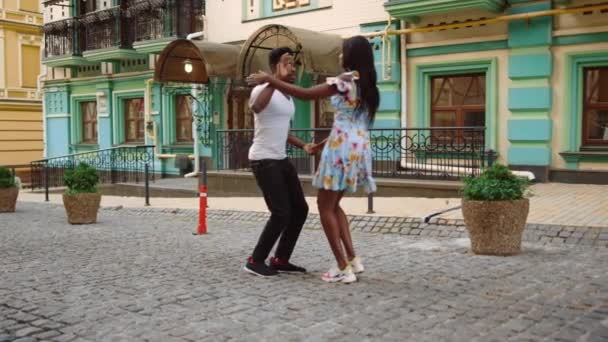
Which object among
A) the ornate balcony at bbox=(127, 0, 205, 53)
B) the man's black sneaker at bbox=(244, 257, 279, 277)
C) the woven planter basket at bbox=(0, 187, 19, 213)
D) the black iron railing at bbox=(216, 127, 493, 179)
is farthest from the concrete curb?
the ornate balcony at bbox=(127, 0, 205, 53)

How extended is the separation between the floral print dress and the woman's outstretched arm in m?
0.10

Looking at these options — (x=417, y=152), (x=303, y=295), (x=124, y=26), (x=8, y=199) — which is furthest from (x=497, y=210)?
(x=124, y=26)

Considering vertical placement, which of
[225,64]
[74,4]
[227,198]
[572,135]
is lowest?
[227,198]

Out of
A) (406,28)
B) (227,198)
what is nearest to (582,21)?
(406,28)

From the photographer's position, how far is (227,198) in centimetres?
1411

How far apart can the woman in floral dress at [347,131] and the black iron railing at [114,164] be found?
13335mm

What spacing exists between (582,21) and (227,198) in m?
7.49

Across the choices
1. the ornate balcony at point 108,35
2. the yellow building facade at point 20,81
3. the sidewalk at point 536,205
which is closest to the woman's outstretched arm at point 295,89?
the sidewalk at point 536,205

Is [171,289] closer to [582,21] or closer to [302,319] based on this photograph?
[302,319]

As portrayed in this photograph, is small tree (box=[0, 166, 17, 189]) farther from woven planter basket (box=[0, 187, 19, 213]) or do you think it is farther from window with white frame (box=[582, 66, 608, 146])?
window with white frame (box=[582, 66, 608, 146])

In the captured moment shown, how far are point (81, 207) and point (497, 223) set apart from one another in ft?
22.4

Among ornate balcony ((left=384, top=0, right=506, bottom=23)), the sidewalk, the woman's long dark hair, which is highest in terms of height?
ornate balcony ((left=384, top=0, right=506, bottom=23))

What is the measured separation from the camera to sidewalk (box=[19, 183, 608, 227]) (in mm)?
8406

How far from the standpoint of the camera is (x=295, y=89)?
5.12m
